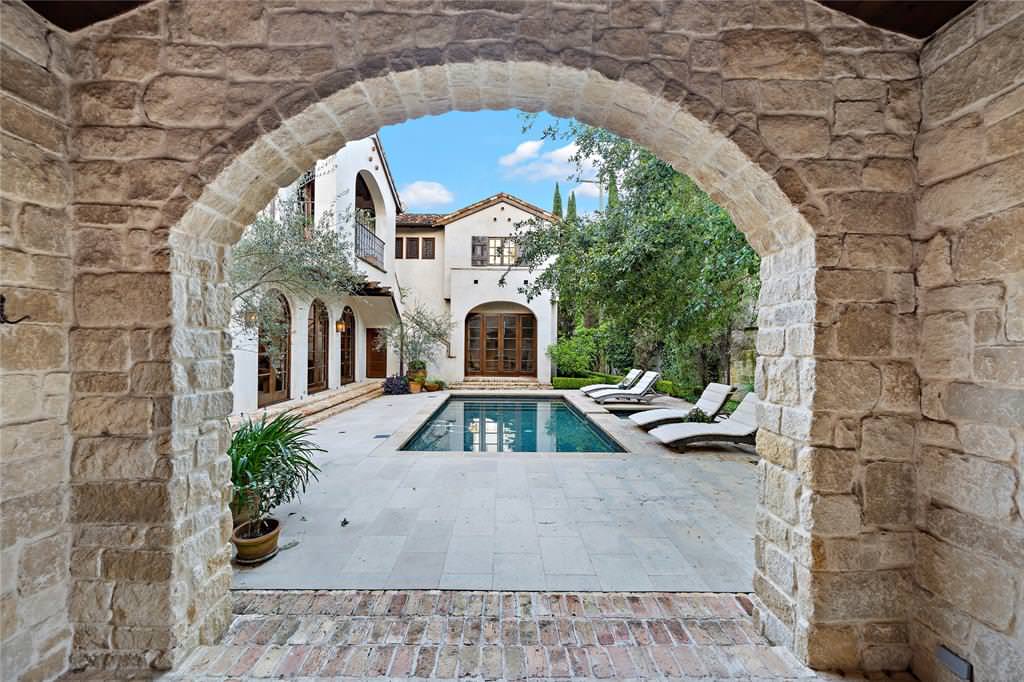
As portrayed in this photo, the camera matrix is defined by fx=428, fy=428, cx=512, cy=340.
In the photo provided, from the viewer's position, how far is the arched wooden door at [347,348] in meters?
12.0

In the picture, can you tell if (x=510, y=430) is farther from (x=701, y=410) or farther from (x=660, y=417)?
(x=701, y=410)

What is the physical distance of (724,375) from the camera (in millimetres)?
9586

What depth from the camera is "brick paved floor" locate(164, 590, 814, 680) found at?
72.6 inches

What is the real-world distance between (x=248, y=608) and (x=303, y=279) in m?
4.66

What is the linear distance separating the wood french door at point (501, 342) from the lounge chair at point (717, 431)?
8.77m

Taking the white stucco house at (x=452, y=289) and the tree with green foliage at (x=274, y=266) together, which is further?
the white stucco house at (x=452, y=289)

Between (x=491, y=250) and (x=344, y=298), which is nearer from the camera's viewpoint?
(x=344, y=298)

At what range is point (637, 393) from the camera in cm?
934

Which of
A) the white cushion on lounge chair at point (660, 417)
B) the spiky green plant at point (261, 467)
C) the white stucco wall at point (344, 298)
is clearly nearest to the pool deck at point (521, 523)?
the spiky green plant at point (261, 467)

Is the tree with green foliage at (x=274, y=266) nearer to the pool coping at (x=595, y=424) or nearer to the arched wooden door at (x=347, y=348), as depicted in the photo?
the pool coping at (x=595, y=424)

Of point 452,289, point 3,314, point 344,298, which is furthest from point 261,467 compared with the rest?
point 452,289

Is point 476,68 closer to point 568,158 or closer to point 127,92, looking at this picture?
point 127,92

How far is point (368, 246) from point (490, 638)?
36.6ft

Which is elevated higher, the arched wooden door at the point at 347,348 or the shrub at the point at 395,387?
the arched wooden door at the point at 347,348
